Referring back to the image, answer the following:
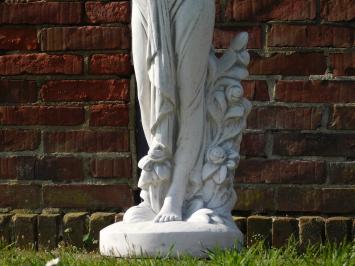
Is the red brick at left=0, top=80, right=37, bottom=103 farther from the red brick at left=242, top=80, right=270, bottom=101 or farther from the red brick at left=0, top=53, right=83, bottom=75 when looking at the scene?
the red brick at left=242, top=80, right=270, bottom=101

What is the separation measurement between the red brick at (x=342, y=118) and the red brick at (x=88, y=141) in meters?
1.02

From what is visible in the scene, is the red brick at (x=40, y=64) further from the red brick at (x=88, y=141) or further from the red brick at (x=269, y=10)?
the red brick at (x=269, y=10)

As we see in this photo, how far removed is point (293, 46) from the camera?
512 cm

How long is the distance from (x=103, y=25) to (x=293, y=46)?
3.13 feet

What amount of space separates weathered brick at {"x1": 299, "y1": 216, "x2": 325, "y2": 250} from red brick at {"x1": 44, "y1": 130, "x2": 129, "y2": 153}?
3.16ft

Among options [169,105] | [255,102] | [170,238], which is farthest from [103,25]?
[170,238]

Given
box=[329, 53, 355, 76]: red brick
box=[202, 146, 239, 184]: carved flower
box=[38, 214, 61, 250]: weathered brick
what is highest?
box=[329, 53, 355, 76]: red brick

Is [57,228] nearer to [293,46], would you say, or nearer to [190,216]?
[190,216]

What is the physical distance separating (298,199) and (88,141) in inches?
42.5

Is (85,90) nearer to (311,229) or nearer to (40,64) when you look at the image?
(40,64)

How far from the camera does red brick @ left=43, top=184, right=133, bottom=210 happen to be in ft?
16.9

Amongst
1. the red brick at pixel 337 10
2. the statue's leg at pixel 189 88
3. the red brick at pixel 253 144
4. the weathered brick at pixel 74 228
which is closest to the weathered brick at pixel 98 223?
the weathered brick at pixel 74 228

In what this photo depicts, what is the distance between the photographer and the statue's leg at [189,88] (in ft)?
13.2

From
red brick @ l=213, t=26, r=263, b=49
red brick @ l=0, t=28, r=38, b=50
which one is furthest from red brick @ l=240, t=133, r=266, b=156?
red brick @ l=0, t=28, r=38, b=50
